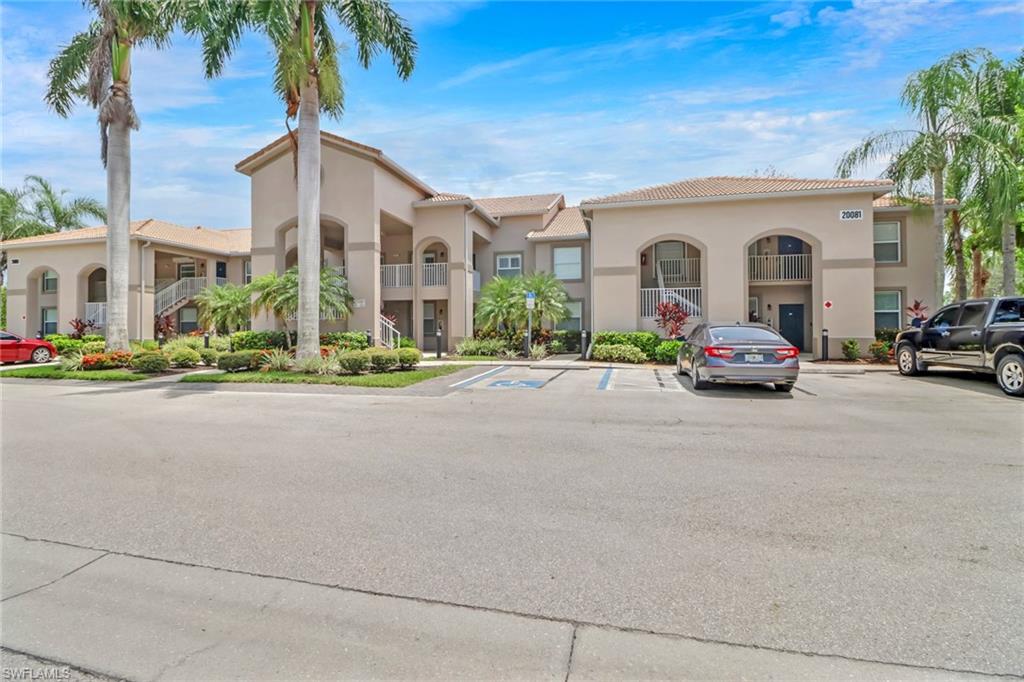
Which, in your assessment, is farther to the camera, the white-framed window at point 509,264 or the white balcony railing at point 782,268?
the white-framed window at point 509,264

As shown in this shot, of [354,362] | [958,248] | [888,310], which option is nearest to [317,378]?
[354,362]

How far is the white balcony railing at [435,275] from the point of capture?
2425 cm

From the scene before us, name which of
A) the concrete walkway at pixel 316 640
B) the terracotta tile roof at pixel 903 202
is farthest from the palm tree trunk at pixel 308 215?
the terracotta tile roof at pixel 903 202

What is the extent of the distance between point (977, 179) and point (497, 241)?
19.2 meters

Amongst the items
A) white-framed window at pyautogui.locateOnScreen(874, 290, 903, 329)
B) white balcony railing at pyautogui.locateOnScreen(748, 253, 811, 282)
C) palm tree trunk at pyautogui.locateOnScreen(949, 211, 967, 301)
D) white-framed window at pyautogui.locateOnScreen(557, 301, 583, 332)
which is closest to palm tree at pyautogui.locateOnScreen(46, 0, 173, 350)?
white-framed window at pyautogui.locateOnScreen(557, 301, 583, 332)

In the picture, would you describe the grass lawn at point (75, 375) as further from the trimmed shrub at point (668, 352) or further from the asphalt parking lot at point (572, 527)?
the trimmed shrub at point (668, 352)

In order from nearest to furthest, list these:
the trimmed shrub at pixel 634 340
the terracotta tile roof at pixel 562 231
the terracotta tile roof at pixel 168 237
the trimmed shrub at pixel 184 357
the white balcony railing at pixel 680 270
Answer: the trimmed shrub at pixel 184 357 < the trimmed shrub at pixel 634 340 < the white balcony railing at pixel 680 270 < the terracotta tile roof at pixel 562 231 < the terracotta tile roof at pixel 168 237

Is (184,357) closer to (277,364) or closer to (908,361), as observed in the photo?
(277,364)

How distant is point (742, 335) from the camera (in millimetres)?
11844

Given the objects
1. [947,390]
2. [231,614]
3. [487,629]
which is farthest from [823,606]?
[947,390]

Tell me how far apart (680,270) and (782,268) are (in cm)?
405

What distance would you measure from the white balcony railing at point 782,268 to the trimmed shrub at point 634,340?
19.8 feet

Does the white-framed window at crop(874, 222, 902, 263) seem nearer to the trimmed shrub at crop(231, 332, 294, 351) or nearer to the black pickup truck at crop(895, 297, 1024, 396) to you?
the black pickup truck at crop(895, 297, 1024, 396)

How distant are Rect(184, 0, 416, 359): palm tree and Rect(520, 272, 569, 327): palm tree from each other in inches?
337
